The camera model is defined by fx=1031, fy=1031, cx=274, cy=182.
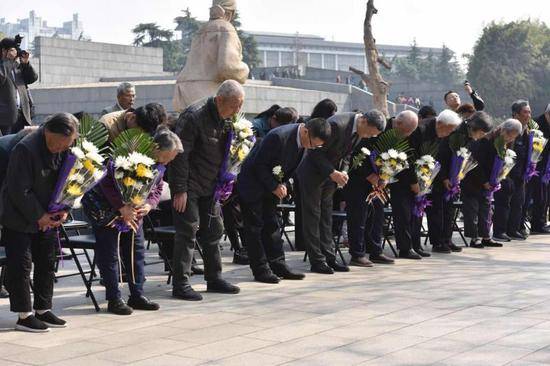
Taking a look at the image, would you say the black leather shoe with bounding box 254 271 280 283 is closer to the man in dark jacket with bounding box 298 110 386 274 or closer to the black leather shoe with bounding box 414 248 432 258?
the man in dark jacket with bounding box 298 110 386 274

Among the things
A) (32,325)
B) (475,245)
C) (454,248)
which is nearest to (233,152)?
(32,325)

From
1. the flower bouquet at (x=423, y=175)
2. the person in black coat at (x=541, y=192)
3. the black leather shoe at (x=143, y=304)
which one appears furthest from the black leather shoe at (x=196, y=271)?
the person in black coat at (x=541, y=192)

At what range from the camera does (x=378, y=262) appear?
476 inches

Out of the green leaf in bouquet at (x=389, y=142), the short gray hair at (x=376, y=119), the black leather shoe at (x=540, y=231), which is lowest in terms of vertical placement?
the black leather shoe at (x=540, y=231)

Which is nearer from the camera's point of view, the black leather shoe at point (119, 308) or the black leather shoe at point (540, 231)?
the black leather shoe at point (119, 308)

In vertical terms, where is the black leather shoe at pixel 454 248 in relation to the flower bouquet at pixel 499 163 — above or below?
below

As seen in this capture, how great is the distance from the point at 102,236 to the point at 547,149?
30.2ft

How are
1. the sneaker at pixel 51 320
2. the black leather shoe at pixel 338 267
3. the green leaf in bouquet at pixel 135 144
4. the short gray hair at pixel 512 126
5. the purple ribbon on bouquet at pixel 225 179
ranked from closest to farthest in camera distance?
the sneaker at pixel 51 320 < the green leaf in bouquet at pixel 135 144 < the purple ribbon on bouquet at pixel 225 179 < the black leather shoe at pixel 338 267 < the short gray hair at pixel 512 126

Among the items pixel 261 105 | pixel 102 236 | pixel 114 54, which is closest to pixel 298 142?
pixel 102 236

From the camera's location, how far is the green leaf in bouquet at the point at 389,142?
1179 cm

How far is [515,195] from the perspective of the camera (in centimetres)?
1521

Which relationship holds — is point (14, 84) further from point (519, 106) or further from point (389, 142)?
point (519, 106)

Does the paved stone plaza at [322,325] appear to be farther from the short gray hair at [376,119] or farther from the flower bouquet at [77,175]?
the short gray hair at [376,119]

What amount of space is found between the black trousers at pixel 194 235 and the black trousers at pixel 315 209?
1.51 metres
